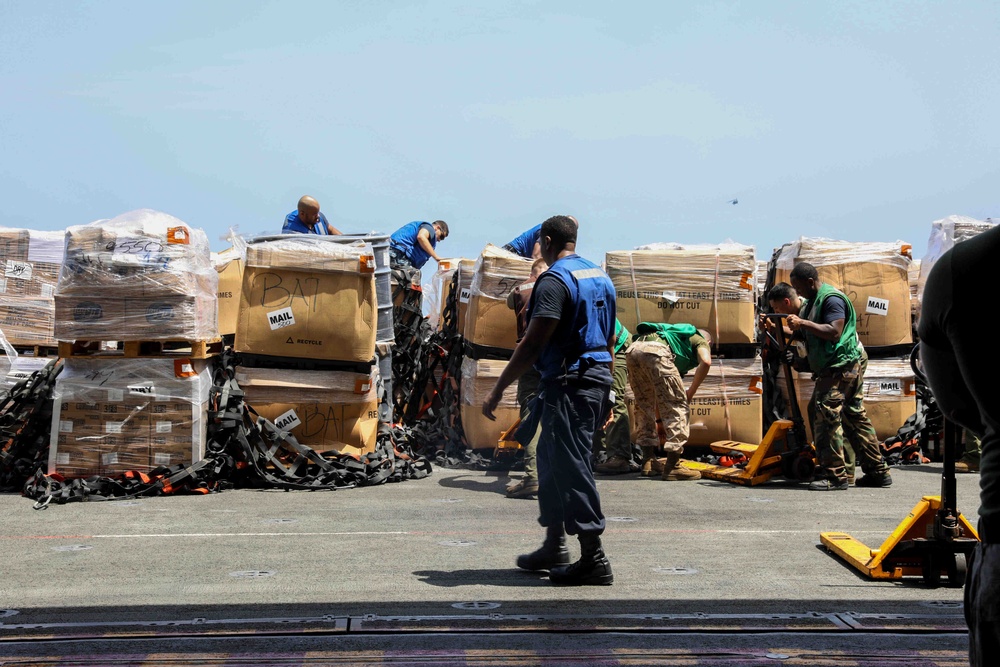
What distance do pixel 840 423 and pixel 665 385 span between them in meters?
1.45

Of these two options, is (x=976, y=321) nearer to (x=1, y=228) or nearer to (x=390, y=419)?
(x=390, y=419)

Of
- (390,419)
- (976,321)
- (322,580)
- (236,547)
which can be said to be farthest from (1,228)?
(976,321)

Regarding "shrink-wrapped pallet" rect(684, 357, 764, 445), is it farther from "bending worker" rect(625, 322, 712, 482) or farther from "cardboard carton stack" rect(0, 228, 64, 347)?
"cardboard carton stack" rect(0, 228, 64, 347)

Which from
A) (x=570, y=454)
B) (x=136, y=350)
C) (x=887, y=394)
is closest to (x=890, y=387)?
(x=887, y=394)

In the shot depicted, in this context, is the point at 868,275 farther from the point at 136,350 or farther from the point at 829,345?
the point at 136,350

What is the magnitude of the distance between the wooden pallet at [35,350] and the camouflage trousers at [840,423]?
678 cm

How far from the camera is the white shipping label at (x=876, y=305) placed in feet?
33.0

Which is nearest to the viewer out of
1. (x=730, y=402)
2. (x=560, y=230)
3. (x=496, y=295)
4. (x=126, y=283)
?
(x=560, y=230)

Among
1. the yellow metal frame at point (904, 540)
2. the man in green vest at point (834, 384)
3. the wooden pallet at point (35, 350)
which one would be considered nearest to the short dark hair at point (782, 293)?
the man in green vest at point (834, 384)

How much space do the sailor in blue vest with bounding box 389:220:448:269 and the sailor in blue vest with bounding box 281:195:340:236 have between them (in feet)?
2.38

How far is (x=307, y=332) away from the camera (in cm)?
848

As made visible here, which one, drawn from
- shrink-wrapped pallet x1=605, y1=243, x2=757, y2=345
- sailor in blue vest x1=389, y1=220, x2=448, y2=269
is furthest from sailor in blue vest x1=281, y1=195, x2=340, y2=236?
shrink-wrapped pallet x1=605, y1=243, x2=757, y2=345

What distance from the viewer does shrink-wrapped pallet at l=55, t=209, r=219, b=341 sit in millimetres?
7664

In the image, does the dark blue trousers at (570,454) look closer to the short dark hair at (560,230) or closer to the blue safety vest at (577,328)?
the blue safety vest at (577,328)
